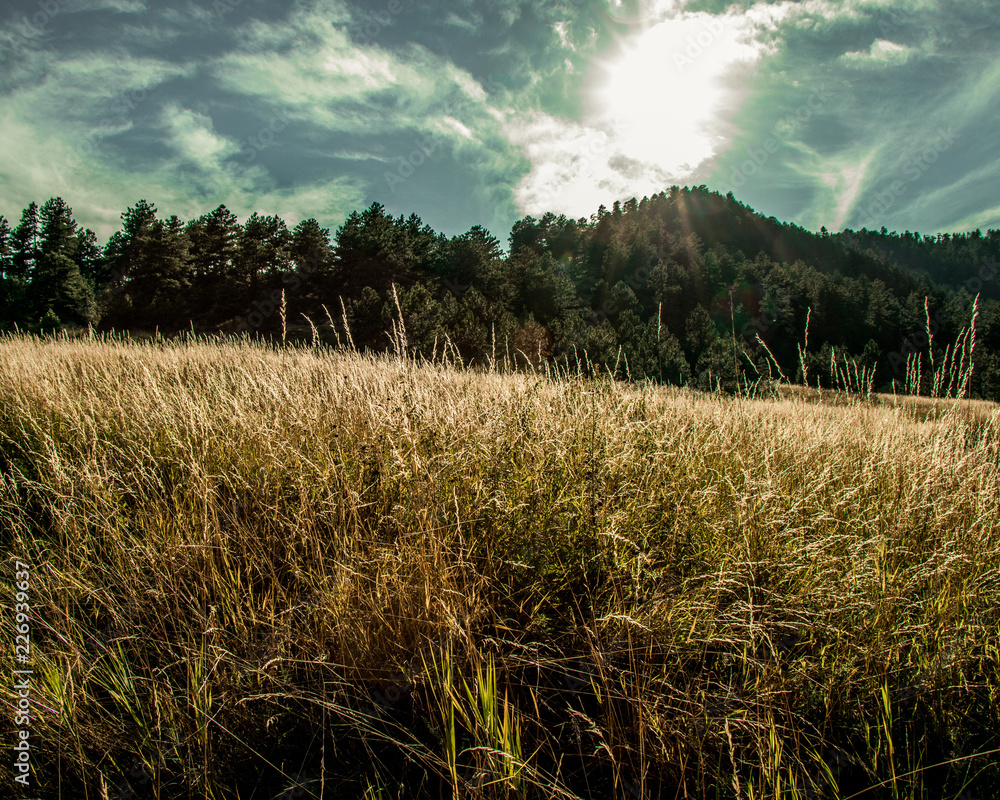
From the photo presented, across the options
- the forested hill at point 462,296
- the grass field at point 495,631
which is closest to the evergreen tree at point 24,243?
the forested hill at point 462,296

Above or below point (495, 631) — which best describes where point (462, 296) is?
above

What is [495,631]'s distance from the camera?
1709 mm

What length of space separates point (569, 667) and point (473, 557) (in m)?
0.60

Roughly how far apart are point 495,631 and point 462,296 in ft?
87.6

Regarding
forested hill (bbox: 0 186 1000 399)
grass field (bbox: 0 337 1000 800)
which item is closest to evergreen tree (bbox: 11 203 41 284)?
forested hill (bbox: 0 186 1000 399)

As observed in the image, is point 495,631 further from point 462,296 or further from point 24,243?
point 24,243

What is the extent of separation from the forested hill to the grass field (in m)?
4.04

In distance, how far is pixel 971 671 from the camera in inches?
68.1

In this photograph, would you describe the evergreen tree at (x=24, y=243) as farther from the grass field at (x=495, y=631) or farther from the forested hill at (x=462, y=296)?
the grass field at (x=495, y=631)

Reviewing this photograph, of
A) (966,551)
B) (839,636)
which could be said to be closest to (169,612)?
(839,636)

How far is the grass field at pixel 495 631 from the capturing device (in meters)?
1.35

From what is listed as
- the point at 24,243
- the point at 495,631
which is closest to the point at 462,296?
the point at 495,631

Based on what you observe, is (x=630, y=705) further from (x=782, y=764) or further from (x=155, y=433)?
(x=155, y=433)

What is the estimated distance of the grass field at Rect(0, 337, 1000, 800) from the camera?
135 centimetres
